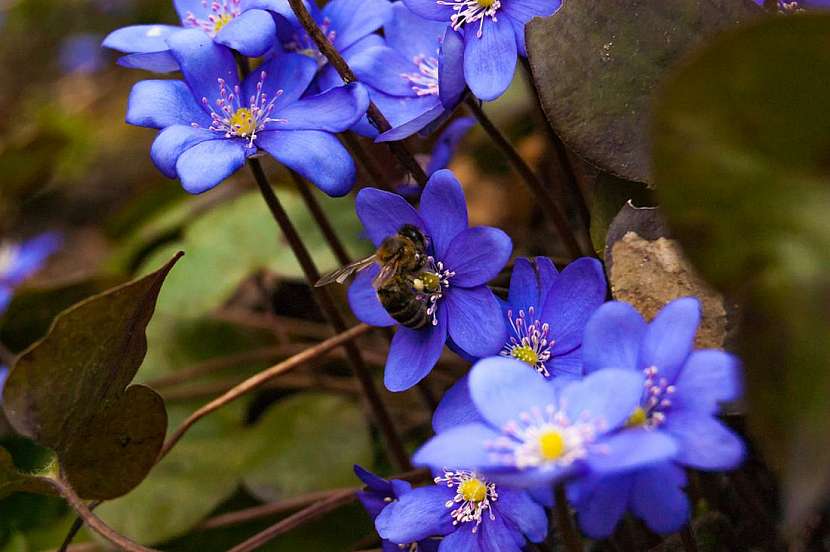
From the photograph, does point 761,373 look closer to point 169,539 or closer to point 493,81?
point 493,81

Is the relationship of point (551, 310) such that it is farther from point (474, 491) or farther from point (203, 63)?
point (203, 63)

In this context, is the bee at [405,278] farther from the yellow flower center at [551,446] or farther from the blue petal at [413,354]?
the yellow flower center at [551,446]

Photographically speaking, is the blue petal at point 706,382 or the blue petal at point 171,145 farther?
the blue petal at point 171,145

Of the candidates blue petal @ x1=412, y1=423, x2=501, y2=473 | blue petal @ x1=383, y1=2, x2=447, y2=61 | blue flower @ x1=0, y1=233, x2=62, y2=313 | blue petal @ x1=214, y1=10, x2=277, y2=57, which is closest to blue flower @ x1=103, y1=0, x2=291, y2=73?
blue petal @ x1=214, y1=10, x2=277, y2=57

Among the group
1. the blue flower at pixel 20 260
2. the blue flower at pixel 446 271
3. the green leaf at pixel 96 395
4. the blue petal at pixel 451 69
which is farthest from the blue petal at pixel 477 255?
the blue flower at pixel 20 260

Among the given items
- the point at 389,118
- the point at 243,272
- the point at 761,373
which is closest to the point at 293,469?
the point at 243,272

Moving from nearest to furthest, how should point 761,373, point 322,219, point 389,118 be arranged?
point 761,373 → point 389,118 → point 322,219
